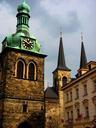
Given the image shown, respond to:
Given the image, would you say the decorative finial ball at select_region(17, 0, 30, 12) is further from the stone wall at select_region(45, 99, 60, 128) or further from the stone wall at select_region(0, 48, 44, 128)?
the stone wall at select_region(45, 99, 60, 128)

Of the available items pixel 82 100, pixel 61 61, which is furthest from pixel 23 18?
pixel 61 61

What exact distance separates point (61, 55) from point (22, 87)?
30.3m

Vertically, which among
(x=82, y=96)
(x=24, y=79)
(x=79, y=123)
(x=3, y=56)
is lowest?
(x=79, y=123)

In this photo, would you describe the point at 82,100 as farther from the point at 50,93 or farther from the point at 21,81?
the point at 50,93

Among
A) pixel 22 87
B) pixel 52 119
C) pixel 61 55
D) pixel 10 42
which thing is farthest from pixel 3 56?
pixel 61 55

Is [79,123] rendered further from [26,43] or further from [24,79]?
[26,43]

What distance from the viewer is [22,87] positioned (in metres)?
38.2

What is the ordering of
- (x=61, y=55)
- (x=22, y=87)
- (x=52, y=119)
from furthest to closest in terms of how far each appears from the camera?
(x=61, y=55)
(x=52, y=119)
(x=22, y=87)

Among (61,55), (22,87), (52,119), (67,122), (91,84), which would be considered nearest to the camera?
(91,84)

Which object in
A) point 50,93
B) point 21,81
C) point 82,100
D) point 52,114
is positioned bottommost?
point 52,114

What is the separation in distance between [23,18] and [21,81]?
1025 centimetres

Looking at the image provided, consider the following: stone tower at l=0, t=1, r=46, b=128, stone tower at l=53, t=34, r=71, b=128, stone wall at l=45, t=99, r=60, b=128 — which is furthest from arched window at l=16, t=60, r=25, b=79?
stone tower at l=53, t=34, r=71, b=128

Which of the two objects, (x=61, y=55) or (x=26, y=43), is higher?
(x=61, y=55)

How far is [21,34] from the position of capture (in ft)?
133
